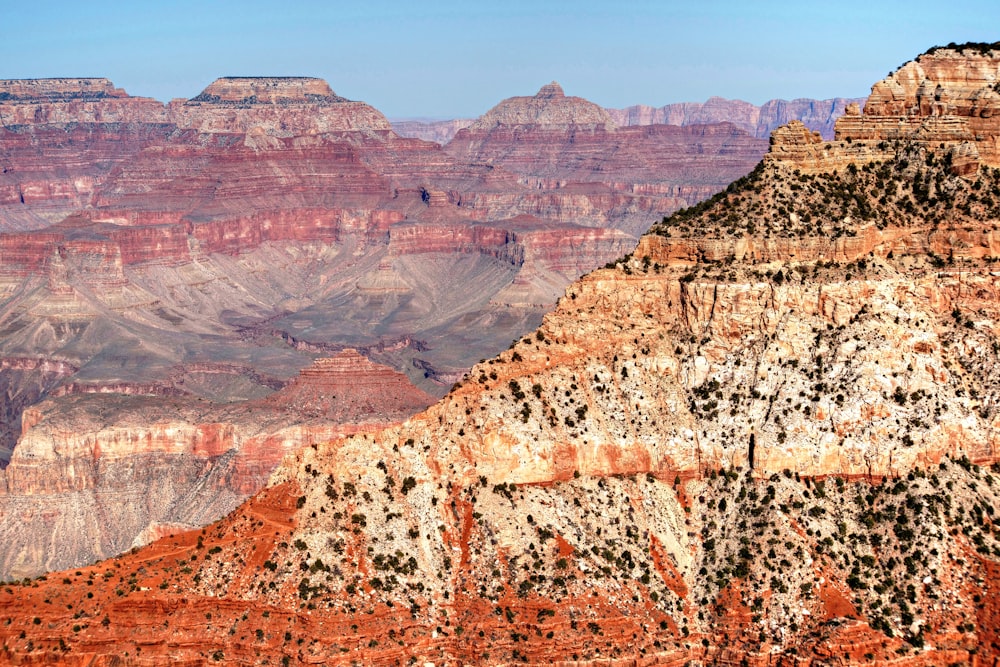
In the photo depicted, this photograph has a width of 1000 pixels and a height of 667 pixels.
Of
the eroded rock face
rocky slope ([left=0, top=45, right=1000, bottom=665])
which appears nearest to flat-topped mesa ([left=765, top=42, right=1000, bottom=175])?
rocky slope ([left=0, top=45, right=1000, bottom=665])

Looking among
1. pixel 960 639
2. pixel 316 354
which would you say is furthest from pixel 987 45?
pixel 316 354

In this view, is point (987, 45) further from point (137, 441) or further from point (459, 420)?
point (137, 441)

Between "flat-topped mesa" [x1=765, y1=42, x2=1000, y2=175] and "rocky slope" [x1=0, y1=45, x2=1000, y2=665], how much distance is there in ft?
13.3

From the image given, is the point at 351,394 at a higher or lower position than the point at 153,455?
higher

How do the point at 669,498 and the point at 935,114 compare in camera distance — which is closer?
the point at 669,498

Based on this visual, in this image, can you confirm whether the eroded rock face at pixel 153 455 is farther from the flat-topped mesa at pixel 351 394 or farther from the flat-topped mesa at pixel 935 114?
the flat-topped mesa at pixel 935 114

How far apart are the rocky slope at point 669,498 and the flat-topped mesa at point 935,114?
13.3ft

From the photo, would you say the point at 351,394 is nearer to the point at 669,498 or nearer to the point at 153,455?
the point at 153,455

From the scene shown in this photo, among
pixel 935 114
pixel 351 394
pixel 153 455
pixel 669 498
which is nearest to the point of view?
pixel 669 498

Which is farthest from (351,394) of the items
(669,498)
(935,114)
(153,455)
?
(669,498)

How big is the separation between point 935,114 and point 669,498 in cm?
2428

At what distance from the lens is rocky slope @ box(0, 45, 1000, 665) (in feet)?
152

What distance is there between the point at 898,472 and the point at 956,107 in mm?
20936

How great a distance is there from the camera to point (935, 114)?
64.2 meters
